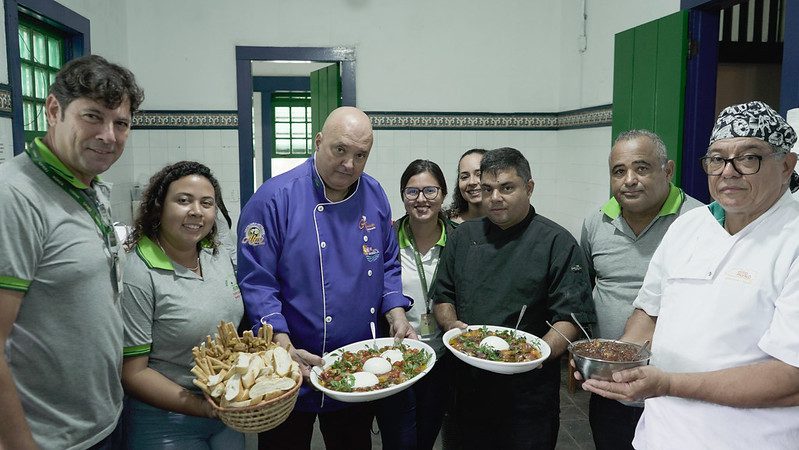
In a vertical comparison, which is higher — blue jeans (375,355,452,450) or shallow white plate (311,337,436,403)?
shallow white plate (311,337,436,403)

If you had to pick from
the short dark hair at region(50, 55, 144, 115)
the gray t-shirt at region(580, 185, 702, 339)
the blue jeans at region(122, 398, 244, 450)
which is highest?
the short dark hair at region(50, 55, 144, 115)

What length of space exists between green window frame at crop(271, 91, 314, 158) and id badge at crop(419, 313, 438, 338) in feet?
23.9

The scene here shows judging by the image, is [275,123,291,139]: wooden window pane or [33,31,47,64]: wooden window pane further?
[275,123,291,139]: wooden window pane

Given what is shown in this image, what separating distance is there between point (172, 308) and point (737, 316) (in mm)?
1468

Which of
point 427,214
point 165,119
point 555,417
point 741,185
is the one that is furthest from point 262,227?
point 165,119

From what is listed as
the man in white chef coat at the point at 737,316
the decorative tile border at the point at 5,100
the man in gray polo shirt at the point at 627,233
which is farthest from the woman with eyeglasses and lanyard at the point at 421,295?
the decorative tile border at the point at 5,100

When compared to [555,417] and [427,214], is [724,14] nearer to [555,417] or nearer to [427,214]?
[427,214]

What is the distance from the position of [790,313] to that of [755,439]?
31 centimetres

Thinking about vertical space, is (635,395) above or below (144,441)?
above

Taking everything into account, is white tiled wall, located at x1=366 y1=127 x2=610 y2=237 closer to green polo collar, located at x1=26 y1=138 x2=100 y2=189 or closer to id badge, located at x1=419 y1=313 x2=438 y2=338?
id badge, located at x1=419 y1=313 x2=438 y2=338

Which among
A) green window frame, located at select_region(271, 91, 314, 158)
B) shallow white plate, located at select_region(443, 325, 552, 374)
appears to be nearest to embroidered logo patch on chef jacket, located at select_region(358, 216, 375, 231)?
shallow white plate, located at select_region(443, 325, 552, 374)

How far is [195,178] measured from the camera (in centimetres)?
180

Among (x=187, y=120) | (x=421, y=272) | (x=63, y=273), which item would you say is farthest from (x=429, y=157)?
(x=63, y=273)

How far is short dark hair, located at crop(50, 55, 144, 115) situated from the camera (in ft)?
4.42
